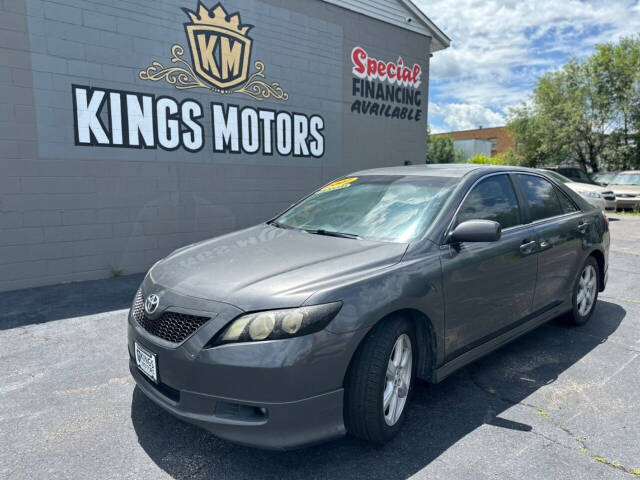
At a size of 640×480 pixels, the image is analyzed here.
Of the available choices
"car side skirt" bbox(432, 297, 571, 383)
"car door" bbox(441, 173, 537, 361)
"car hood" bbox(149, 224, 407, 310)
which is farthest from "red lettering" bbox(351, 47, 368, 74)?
"car hood" bbox(149, 224, 407, 310)

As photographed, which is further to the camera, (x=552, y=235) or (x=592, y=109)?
(x=592, y=109)

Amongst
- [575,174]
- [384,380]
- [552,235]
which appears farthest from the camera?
[575,174]

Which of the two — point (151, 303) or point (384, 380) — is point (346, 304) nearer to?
point (384, 380)

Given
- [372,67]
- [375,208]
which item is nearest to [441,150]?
[372,67]

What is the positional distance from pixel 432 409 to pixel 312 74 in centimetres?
740

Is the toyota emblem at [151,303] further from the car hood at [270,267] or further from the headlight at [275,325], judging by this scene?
the headlight at [275,325]

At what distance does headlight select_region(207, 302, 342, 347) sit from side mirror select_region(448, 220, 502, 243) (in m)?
1.13

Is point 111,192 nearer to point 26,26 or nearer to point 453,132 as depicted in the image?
point 26,26

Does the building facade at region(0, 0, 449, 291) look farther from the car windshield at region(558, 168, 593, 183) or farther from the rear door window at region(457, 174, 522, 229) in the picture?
the car windshield at region(558, 168, 593, 183)

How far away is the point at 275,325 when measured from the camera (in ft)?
7.54

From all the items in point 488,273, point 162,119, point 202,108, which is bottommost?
point 488,273

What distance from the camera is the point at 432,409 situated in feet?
10.3

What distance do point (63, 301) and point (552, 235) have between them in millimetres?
5335

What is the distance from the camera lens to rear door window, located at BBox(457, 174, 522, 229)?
340cm
